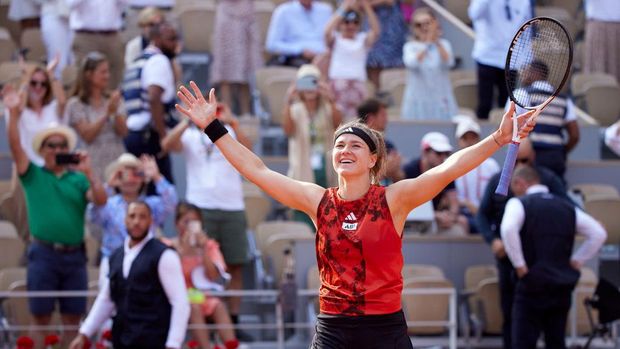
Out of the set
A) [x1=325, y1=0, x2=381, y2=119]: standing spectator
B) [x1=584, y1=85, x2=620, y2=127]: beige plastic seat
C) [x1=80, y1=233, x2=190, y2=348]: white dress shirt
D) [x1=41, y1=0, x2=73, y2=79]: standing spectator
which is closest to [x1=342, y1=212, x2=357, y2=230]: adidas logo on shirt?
[x1=80, y1=233, x2=190, y2=348]: white dress shirt

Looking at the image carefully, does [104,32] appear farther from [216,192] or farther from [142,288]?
[142,288]

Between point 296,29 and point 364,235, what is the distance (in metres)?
8.49

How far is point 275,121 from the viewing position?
48.8ft

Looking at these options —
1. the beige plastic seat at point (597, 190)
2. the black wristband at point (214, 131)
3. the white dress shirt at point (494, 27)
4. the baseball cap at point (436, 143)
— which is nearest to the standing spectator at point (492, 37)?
the white dress shirt at point (494, 27)

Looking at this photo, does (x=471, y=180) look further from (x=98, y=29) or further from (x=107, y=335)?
(x=98, y=29)

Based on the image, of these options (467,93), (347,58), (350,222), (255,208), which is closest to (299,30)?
(347,58)

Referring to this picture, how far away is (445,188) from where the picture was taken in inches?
480

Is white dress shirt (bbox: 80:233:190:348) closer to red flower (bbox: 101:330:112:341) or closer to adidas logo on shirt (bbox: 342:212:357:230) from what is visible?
red flower (bbox: 101:330:112:341)

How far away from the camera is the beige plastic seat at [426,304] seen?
1141cm

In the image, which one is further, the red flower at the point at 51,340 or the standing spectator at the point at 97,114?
the standing spectator at the point at 97,114

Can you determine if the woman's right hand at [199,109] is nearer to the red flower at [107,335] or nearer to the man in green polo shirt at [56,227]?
the red flower at [107,335]

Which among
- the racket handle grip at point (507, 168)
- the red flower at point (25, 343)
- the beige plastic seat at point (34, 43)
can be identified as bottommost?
the red flower at point (25, 343)

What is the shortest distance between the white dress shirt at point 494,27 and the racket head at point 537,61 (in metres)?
5.48

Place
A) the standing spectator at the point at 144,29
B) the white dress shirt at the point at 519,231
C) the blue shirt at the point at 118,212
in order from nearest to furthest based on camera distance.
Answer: the white dress shirt at the point at 519,231 < the blue shirt at the point at 118,212 < the standing spectator at the point at 144,29
